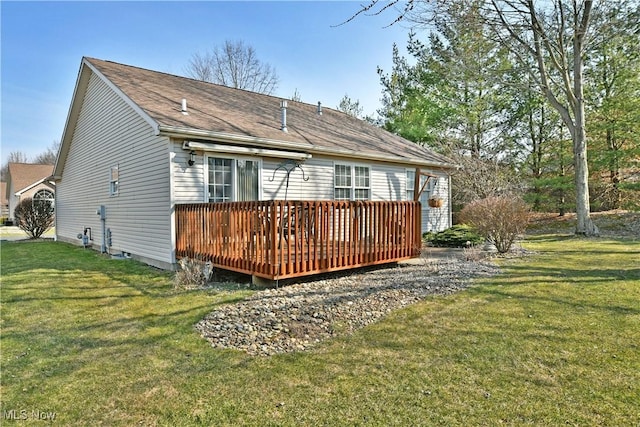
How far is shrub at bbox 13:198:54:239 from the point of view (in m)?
17.1

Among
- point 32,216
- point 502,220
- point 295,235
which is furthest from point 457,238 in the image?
point 32,216

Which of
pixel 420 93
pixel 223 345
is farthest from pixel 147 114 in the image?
pixel 420 93

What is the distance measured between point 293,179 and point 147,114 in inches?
142

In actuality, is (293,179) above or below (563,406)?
above

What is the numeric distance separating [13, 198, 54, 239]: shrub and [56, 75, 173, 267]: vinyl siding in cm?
482

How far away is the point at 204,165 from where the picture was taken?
7711 mm

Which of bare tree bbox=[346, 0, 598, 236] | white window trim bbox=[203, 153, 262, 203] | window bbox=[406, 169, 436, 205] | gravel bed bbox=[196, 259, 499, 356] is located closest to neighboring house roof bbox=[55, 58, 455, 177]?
white window trim bbox=[203, 153, 262, 203]

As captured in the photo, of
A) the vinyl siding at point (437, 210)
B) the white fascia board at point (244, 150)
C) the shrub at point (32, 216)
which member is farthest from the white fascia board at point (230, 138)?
the shrub at point (32, 216)

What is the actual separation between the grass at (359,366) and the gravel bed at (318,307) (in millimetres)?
207

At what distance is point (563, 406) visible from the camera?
94.8 inches

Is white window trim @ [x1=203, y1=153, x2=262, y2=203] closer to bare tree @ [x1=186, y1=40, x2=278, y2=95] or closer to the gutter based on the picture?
the gutter

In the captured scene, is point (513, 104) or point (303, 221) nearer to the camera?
point (303, 221)

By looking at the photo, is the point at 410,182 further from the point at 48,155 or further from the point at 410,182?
the point at 48,155

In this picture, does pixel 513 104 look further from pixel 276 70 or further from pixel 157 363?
pixel 157 363
